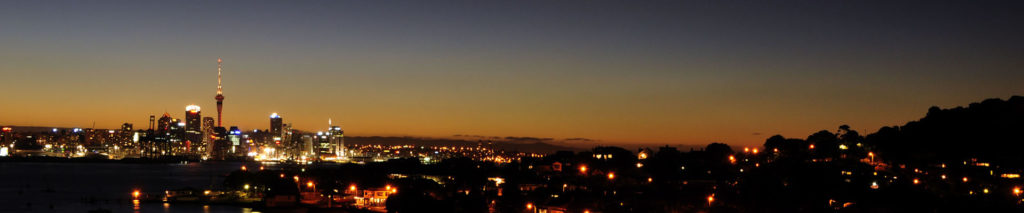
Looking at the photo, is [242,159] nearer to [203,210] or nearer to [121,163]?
[121,163]

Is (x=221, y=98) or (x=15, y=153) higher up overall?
(x=221, y=98)

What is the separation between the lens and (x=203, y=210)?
36.3 meters

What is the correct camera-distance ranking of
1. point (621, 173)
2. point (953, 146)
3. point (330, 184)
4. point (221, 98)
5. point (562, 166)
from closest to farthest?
point (953, 146) < point (330, 184) < point (621, 173) < point (562, 166) < point (221, 98)

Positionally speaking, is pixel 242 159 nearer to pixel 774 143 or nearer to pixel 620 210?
pixel 774 143

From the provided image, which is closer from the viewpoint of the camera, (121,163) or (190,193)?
(190,193)

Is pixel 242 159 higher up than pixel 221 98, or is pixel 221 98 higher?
pixel 221 98

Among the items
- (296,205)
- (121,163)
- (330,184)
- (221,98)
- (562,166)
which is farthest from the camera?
(221,98)

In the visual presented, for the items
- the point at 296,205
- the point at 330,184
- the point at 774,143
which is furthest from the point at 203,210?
the point at 774,143

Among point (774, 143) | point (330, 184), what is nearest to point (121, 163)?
point (330, 184)

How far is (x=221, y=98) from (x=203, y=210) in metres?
127

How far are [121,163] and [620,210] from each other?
14142cm

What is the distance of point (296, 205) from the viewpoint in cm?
3503

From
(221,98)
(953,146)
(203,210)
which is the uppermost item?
(221,98)

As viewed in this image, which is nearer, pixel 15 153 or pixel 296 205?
pixel 296 205
